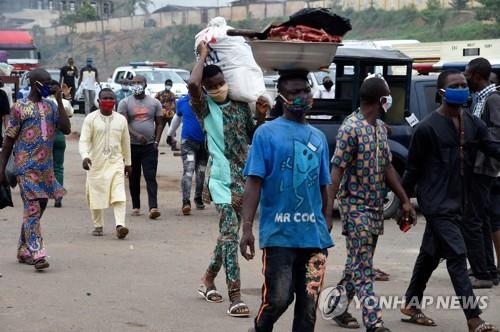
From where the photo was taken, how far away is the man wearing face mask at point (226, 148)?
7766 mm

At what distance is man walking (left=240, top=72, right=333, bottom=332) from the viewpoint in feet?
19.6

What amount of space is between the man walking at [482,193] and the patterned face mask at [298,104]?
290cm

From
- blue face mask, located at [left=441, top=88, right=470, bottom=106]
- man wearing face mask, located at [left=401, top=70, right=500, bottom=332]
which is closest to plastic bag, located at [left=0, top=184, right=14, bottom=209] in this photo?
man wearing face mask, located at [left=401, top=70, right=500, bottom=332]

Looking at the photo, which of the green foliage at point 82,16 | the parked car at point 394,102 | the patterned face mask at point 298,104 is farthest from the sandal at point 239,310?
the green foliage at point 82,16

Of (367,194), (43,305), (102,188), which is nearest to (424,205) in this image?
(367,194)

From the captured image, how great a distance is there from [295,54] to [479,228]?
9.77 feet

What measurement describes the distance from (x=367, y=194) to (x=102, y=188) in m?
5.22

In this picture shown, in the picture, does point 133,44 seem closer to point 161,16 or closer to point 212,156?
point 161,16

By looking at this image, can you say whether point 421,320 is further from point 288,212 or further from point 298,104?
point 298,104

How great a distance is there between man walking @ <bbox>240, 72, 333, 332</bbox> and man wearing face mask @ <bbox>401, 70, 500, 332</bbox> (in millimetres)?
1274

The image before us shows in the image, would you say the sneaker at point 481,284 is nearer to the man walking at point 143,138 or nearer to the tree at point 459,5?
the man walking at point 143,138

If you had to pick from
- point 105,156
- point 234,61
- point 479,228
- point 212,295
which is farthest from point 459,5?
point 212,295

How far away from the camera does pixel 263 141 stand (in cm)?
596

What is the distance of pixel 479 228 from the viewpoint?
8531 mm
